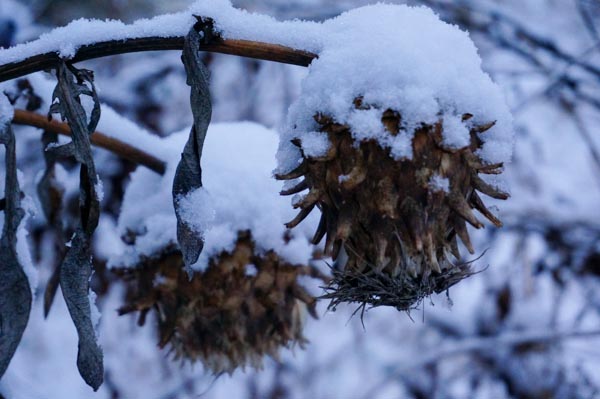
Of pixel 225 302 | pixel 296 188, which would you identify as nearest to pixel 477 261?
pixel 225 302

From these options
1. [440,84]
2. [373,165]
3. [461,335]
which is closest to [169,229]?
[373,165]

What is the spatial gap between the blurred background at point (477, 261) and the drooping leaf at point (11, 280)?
24 cm

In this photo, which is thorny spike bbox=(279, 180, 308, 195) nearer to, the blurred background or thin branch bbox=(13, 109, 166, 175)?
the blurred background

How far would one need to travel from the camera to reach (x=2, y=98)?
3.88 feet

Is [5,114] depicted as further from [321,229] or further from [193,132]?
[321,229]

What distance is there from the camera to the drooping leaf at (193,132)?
1.08 meters

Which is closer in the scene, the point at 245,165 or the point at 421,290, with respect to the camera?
the point at 421,290

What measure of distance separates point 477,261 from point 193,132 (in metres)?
3.51

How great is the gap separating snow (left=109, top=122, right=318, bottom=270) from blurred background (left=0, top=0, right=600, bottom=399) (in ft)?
1.08

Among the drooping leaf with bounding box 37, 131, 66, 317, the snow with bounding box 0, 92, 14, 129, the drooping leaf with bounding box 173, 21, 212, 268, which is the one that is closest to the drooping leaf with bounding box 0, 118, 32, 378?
the snow with bounding box 0, 92, 14, 129

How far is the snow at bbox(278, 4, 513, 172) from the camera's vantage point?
1060 mm

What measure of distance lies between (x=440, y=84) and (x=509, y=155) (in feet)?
0.54

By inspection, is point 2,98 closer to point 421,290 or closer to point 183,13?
point 183,13

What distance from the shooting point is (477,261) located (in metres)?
4.33
